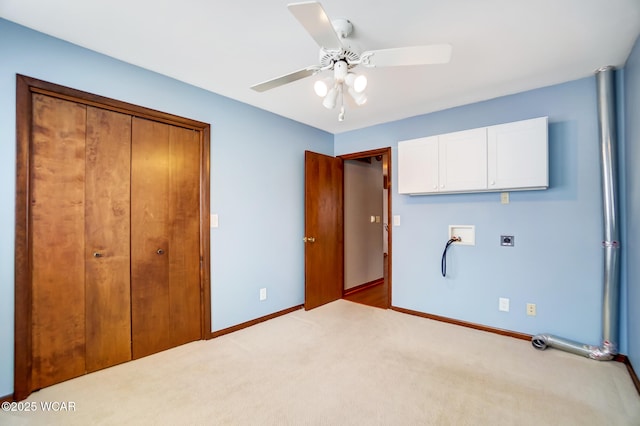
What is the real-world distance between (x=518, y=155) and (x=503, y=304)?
4.77 ft

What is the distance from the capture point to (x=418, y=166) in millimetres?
3191

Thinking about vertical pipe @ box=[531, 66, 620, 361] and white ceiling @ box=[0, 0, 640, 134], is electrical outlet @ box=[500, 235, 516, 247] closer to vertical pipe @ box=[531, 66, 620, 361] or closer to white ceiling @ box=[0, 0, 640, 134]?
vertical pipe @ box=[531, 66, 620, 361]

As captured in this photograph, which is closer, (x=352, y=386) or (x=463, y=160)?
(x=352, y=386)

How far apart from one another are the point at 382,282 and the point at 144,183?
403 cm

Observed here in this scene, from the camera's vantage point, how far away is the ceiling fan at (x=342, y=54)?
51.1 inches

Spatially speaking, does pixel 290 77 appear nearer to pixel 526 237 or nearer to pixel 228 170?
pixel 228 170

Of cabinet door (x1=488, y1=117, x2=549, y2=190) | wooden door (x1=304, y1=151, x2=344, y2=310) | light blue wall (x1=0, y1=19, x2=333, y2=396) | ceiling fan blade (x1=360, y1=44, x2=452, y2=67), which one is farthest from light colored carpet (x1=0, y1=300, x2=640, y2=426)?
ceiling fan blade (x1=360, y1=44, x2=452, y2=67)

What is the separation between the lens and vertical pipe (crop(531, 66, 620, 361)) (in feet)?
7.39

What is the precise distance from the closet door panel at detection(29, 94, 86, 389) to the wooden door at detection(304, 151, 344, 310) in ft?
7.26

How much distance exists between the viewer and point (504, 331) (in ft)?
9.29

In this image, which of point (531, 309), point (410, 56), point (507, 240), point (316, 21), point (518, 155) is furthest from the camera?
point (507, 240)

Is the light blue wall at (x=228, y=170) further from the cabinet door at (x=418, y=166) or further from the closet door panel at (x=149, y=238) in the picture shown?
the cabinet door at (x=418, y=166)

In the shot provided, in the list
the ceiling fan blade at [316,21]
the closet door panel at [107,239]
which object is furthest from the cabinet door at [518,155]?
the closet door panel at [107,239]

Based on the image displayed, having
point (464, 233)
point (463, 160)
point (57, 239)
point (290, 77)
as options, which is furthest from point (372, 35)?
point (57, 239)
